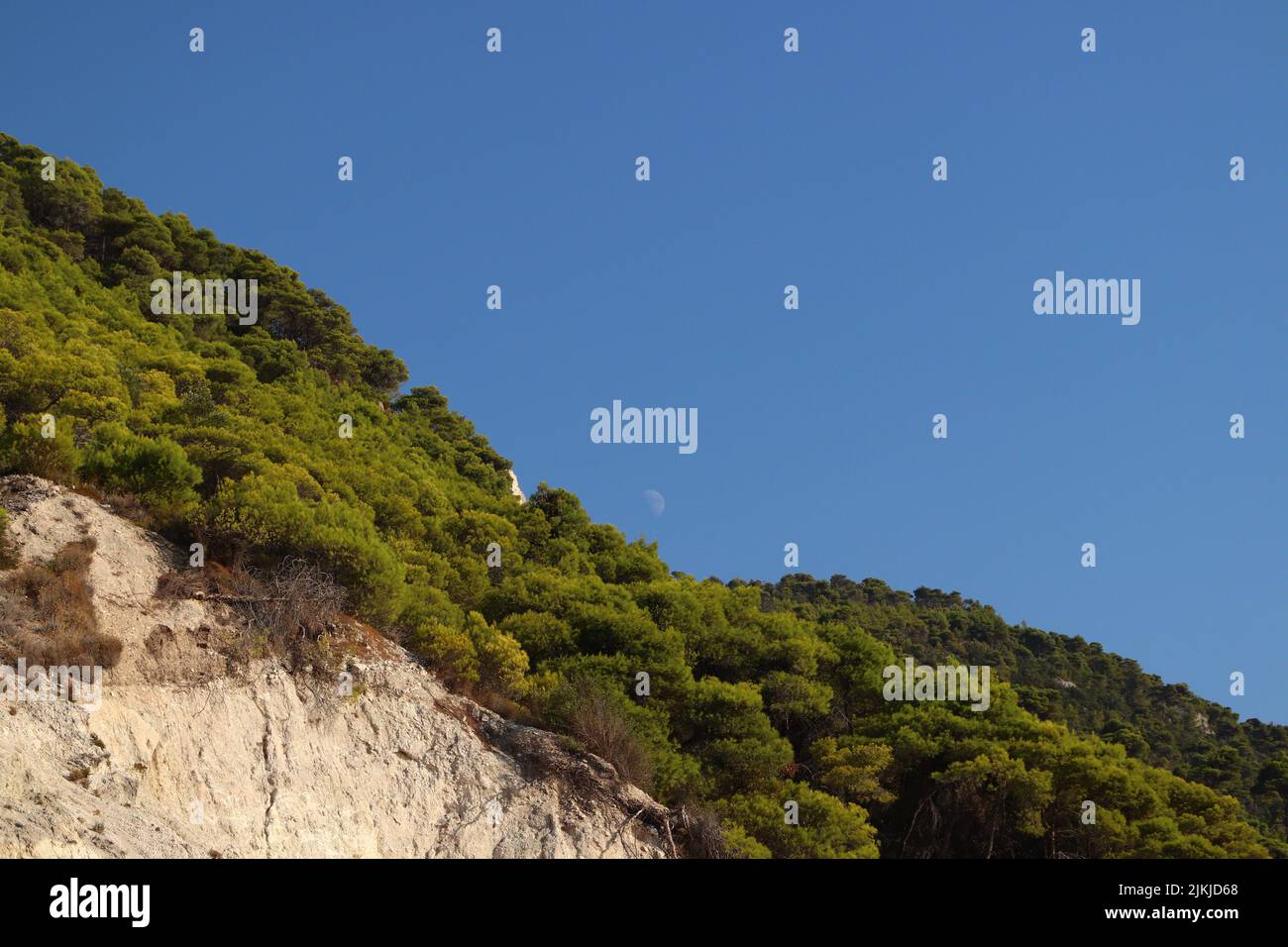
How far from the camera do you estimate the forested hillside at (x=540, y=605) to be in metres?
25.5

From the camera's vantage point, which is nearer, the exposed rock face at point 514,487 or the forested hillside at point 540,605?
the forested hillside at point 540,605

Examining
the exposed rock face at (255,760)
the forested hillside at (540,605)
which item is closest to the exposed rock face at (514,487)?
the forested hillside at (540,605)

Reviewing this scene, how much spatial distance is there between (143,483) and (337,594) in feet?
14.2

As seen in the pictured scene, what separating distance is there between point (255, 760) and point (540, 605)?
13.2 metres

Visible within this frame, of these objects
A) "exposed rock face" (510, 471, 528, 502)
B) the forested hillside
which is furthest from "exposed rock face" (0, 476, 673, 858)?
"exposed rock face" (510, 471, 528, 502)

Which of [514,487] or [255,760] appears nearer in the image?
[255,760]

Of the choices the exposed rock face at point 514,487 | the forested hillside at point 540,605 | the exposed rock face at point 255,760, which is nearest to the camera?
the exposed rock face at point 255,760

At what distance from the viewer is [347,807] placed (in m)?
20.8

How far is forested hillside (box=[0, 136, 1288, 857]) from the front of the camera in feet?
83.6

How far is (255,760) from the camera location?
65.0 feet

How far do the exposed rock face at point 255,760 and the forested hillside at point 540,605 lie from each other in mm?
1617

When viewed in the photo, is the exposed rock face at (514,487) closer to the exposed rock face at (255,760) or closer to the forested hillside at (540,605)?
the forested hillside at (540,605)

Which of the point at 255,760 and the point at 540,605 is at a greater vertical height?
the point at 540,605
